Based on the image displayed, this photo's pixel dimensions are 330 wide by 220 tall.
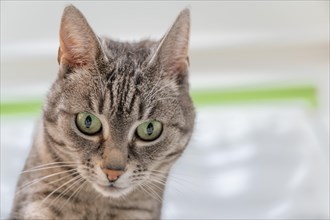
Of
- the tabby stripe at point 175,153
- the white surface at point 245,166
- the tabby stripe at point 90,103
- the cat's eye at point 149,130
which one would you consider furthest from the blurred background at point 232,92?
the tabby stripe at point 90,103

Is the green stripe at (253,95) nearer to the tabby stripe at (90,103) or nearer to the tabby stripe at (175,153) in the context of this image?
the tabby stripe at (175,153)

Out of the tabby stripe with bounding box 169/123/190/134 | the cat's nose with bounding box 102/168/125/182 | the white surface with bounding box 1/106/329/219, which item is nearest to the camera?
the cat's nose with bounding box 102/168/125/182

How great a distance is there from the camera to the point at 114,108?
50.7 inches

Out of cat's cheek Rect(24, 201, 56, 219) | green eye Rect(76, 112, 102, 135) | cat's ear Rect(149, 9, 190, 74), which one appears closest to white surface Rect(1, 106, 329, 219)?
cat's cheek Rect(24, 201, 56, 219)

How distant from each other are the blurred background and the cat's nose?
0.52 meters

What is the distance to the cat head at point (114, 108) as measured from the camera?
1.29 metres

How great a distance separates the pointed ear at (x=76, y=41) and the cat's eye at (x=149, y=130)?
192 mm

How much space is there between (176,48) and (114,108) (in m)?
0.22

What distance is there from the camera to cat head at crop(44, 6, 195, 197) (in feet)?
4.23

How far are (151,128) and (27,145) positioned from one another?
75 centimetres

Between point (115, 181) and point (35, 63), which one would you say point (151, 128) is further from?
point (35, 63)

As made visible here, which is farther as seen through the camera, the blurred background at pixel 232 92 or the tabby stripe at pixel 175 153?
the blurred background at pixel 232 92

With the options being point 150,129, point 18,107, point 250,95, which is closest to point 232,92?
point 250,95

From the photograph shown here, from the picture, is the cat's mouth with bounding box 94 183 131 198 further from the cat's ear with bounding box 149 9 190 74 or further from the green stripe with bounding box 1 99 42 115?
the green stripe with bounding box 1 99 42 115
